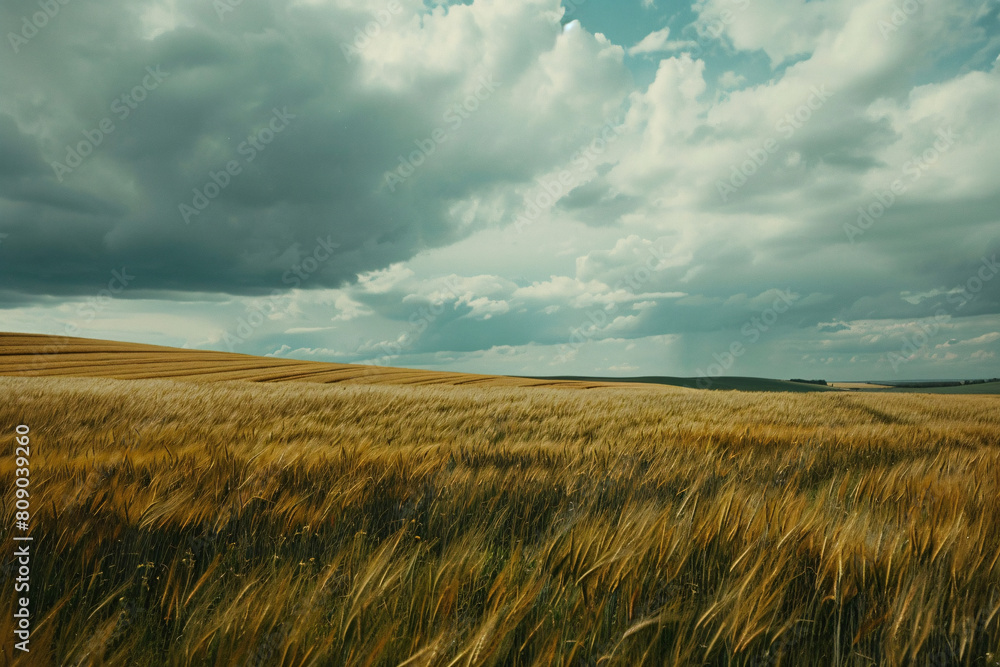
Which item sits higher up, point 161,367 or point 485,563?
point 485,563

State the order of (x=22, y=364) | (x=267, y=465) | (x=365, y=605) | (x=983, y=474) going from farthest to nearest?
(x=22, y=364)
(x=983, y=474)
(x=267, y=465)
(x=365, y=605)

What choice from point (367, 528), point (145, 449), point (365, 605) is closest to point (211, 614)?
point (365, 605)

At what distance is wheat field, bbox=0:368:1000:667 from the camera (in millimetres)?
1073

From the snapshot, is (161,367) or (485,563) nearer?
(485,563)

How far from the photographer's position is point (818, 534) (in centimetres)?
158

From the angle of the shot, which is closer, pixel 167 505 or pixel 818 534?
pixel 818 534

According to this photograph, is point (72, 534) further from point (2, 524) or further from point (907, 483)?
point (907, 483)

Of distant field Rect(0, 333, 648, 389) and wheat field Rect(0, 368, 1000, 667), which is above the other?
wheat field Rect(0, 368, 1000, 667)

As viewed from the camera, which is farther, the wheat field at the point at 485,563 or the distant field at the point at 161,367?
the distant field at the point at 161,367

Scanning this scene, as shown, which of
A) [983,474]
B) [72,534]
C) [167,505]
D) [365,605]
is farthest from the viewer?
[983,474]

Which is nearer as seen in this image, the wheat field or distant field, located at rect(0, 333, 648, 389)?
the wheat field

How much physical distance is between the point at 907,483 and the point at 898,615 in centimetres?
175

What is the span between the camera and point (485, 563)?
143 centimetres

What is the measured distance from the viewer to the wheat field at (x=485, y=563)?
42.3 inches
